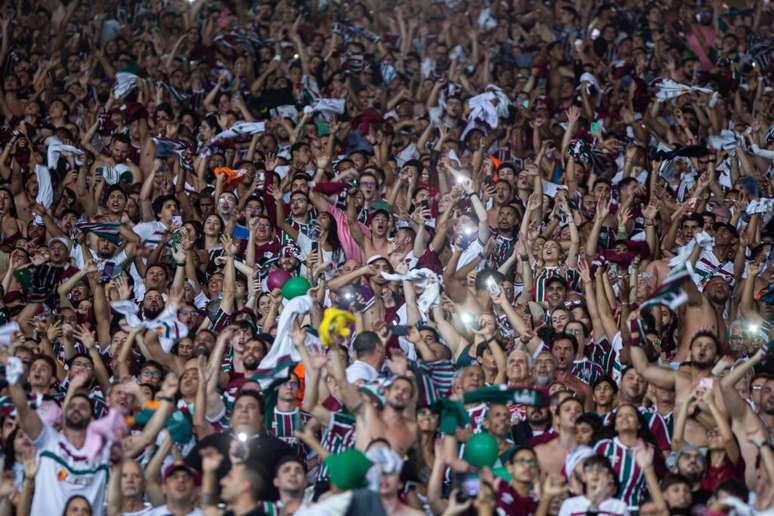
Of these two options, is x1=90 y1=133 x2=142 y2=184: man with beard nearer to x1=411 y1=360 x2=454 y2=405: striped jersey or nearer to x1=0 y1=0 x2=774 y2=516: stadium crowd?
x1=0 y1=0 x2=774 y2=516: stadium crowd

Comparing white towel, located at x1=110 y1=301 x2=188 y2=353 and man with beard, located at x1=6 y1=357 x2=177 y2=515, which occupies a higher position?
man with beard, located at x1=6 y1=357 x2=177 y2=515

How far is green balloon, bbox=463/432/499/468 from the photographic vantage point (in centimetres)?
748

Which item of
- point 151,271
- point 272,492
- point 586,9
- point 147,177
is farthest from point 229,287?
point 586,9

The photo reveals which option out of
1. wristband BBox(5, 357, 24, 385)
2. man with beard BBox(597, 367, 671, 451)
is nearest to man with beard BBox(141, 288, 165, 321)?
wristband BBox(5, 357, 24, 385)

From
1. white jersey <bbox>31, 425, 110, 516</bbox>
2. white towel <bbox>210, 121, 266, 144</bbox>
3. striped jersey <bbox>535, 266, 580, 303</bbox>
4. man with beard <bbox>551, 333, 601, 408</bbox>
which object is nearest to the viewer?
white jersey <bbox>31, 425, 110, 516</bbox>

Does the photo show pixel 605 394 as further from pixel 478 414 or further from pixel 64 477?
pixel 64 477

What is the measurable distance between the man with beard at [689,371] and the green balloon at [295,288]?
2.20m

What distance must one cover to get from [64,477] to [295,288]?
232 cm

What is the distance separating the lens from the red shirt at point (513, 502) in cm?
740

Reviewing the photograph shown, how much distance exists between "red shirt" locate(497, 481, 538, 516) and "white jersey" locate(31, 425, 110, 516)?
2.14 metres

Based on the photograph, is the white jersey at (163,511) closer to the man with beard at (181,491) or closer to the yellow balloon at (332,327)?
the man with beard at (181,491)

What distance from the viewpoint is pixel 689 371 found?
8.73m

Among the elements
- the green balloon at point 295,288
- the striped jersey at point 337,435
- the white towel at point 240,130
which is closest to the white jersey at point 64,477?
the striped jersey at point 337,435

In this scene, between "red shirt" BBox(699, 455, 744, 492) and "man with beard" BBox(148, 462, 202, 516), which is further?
"red shirt" BBox(699, 455, 744, 492)
